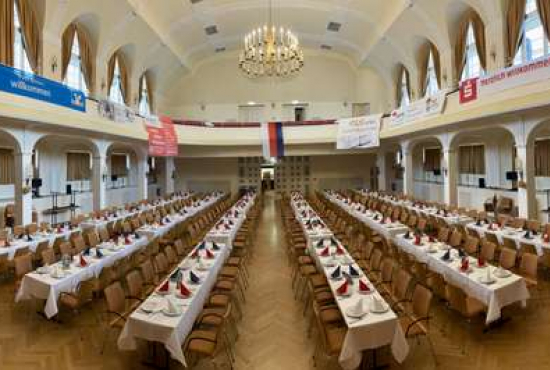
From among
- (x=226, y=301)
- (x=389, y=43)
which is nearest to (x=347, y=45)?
(x=389, y=43)

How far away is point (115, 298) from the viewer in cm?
482

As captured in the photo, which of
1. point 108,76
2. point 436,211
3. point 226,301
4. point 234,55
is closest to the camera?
point 226,301

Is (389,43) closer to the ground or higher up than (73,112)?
higher up

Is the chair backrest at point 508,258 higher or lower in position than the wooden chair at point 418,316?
higher

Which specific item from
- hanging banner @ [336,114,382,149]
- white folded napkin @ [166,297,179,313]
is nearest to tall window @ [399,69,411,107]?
hanging banner @ [336,114,382,149]

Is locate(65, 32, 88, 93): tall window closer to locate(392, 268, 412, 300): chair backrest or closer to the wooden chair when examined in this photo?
locate(392, 268, 412, 300): chair backrest

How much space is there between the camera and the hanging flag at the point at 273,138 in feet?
61.9

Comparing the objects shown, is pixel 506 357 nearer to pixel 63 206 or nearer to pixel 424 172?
pixel 63 206

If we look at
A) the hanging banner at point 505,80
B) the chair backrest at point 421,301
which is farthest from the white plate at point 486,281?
the hanging banner at point 505,80

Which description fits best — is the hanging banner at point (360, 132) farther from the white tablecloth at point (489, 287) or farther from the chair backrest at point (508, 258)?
the white tablecloth at point (489, 287)

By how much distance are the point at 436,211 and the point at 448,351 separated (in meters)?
7.65

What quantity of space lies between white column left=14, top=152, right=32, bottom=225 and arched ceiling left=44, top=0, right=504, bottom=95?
4.48 m

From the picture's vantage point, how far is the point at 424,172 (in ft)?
66.0

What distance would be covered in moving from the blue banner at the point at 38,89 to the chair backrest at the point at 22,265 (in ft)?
13.9
